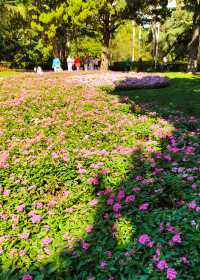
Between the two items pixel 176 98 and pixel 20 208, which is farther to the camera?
pixel 176 98

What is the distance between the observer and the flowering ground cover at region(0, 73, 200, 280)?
5.36 metres

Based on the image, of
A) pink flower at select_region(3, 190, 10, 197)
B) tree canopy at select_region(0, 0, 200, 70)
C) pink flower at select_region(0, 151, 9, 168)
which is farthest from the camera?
tree canopy at select_region(0, 0, 200, 70)

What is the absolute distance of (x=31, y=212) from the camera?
6.73 meters

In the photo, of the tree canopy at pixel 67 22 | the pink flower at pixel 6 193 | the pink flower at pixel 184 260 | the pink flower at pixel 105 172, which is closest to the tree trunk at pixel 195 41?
the tree canopy at pixel 67 22

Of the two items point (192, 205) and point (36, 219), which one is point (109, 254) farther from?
point (36, 219)

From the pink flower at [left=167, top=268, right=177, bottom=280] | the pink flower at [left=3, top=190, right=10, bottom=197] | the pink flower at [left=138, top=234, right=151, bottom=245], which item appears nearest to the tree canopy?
the pink flower at [left=3, top=190, right=10, bottom=197]

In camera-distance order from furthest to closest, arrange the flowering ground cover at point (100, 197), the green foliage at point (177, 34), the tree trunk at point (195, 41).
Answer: the green foliage at point (177, 34)
the tree trunk at point (195, 41)
the flowering ground cover at point (100, 197)

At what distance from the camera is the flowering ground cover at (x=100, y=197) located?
17.6ft

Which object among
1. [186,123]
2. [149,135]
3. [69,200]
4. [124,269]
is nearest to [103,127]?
[149,135]

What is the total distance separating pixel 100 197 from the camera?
693 cm

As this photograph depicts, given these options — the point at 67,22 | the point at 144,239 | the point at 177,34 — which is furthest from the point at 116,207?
the point at 177,34

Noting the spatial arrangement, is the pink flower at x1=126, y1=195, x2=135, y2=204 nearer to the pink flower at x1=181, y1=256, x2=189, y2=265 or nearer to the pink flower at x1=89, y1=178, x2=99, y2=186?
the pink flower at x1=89, y1=178, x2=99, y2=186

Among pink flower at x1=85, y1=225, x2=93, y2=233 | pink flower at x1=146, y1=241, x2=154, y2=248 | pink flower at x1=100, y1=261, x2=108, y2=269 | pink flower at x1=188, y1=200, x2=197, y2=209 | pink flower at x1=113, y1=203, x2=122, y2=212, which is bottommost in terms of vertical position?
pink flower at x1=100, y1=261, x2=108, y2=269

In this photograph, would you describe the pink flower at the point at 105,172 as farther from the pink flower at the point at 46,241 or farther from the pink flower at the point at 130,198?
the pink flower at the point at 46,241
